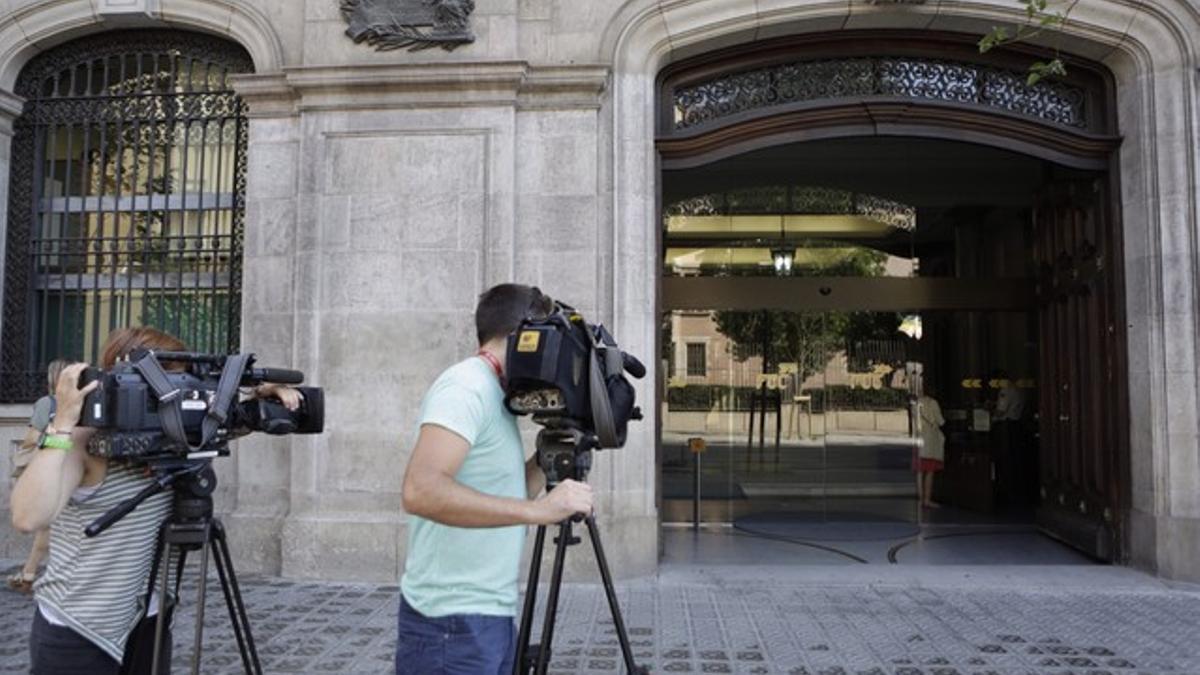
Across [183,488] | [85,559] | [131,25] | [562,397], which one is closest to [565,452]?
[562,397]

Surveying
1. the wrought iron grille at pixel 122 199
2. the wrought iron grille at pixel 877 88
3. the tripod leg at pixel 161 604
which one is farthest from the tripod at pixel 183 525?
the wrought iron grille at pixel 877 88

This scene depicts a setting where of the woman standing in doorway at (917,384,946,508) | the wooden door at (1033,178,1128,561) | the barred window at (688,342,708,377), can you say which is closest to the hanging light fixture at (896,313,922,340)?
the woman standing in doorway at (917,384,946,508)

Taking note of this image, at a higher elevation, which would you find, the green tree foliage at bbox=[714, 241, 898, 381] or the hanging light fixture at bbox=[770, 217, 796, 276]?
the hanging light fixture at bbox=[770, 217, 796, 276]

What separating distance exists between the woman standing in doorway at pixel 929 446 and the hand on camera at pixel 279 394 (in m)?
10.5

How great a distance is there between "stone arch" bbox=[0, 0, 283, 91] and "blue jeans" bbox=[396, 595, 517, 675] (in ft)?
22.0

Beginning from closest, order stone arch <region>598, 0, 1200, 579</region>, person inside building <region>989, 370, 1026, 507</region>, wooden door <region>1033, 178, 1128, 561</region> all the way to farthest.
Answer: stone arch <region>598, 0, 1200, 579</region> < wooden door <region>1033, 178, 1128, 561</region> < person inside building <region>989, 370, 1026, 507</region>

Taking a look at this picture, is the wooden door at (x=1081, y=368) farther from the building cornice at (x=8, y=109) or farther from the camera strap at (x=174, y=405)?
the building cornice at (x=8, y=109)

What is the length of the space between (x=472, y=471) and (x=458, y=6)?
600 centimetres

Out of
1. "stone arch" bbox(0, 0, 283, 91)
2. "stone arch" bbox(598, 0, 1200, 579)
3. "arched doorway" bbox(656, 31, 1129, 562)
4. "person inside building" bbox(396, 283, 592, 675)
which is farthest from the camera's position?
"arched doorway" bbox(656, 31, 1129, 562)

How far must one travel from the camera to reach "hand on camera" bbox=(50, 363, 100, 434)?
8.46 feet

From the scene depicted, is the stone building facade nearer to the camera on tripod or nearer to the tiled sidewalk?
the tiled sidewalk

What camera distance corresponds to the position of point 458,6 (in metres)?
7.46

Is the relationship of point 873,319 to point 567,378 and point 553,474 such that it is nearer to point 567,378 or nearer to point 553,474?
point 553,474

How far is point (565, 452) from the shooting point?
2.57 meters
